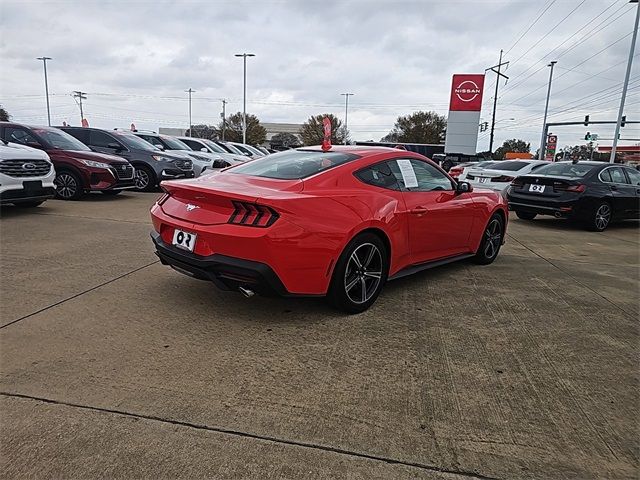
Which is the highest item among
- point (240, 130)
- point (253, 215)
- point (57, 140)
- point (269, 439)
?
point (240, 130)

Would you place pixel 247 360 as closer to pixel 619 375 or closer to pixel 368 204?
pixel 368 204

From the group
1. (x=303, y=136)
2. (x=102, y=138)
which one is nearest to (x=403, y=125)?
(x=303, y=136)

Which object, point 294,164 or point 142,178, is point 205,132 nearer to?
point 142,178

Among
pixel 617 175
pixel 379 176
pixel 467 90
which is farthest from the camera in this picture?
pixel 467 90

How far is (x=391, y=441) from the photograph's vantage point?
225cm

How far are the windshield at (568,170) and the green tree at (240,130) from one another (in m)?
68.7

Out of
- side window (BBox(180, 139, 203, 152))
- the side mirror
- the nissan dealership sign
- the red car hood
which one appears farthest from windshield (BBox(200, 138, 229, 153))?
the nissan dealership sign

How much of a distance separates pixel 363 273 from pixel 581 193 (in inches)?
285

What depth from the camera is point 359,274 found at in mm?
3812

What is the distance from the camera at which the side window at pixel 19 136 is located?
30.5 feet

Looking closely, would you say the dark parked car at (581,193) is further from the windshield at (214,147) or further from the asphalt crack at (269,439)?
the windshield at (214,147)

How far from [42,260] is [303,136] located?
75470 millimetres

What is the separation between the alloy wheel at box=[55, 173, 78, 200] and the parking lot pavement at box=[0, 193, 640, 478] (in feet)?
17.3

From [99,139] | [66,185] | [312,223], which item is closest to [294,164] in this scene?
[312,223]
